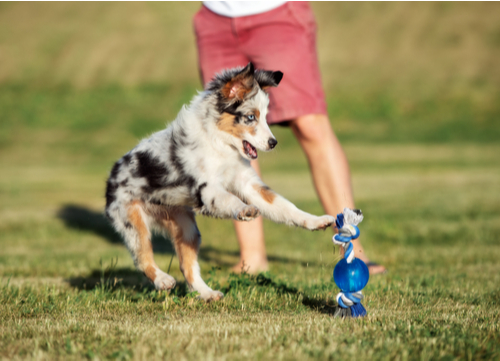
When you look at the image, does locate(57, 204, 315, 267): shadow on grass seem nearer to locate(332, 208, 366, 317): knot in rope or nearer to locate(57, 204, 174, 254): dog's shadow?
locate(57, 204, 174, 254): dog's shadow

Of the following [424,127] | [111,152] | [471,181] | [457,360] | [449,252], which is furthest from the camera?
[424,127]

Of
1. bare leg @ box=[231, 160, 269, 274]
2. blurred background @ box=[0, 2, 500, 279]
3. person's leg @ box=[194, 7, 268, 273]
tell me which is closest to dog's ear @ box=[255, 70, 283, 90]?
person's leg @ box=[194, 7, 268, 273]

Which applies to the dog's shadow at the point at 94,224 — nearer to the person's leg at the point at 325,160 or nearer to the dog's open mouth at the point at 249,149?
the person's leg at the point at 325,160

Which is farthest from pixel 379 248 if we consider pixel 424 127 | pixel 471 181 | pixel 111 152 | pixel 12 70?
pixel 12 70

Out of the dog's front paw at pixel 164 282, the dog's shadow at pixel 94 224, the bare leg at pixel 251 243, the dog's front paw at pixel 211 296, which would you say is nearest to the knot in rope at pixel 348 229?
the dog's front paw at pixel 211 296

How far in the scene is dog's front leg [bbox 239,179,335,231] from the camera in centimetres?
329

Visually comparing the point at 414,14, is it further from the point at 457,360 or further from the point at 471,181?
the point at 457,360

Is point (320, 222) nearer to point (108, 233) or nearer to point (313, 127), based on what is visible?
point (313, 127)

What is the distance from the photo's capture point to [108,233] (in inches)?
332

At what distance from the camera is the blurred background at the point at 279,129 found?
7727mm

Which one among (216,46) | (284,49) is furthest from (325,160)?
(216,46)

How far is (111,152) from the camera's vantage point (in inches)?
807

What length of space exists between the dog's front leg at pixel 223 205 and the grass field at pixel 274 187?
56 cm

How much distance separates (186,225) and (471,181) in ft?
34.3
